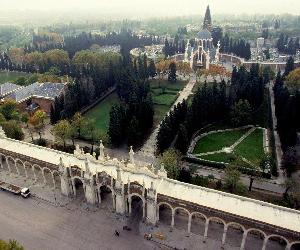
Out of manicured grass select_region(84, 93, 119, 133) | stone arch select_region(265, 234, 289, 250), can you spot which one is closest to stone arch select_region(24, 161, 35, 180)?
manicured grass select_region(84, 93, 119, 133)

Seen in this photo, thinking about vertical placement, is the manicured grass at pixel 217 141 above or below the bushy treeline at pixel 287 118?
below

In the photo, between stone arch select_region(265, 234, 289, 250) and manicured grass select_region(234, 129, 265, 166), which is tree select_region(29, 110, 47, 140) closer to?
manicured grass select_region(234, 129, 265, 166)

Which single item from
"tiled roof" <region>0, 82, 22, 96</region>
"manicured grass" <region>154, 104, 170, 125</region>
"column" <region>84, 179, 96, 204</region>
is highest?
"tiled roof" <region>0, 82, 22, 96</region>

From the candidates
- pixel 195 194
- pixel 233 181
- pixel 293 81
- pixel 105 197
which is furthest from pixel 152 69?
pixel 195 194

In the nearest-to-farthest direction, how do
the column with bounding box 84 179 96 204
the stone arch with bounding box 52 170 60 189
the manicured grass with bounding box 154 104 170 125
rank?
1. the column with bounding box 84 179 96 204
2. the stone arch with bounding box 52 170 60 189
3. the manicured grass with bounding box 154 104 170 125

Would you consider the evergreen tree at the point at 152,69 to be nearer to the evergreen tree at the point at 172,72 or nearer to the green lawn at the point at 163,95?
the green lawn at the point at 163,95

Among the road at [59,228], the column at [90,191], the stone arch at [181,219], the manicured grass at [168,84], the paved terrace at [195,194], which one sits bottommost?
the road at [59,228]

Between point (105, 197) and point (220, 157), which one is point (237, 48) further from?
point (105, 197)

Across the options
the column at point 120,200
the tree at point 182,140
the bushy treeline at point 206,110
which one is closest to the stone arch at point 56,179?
the column at point 120,200
